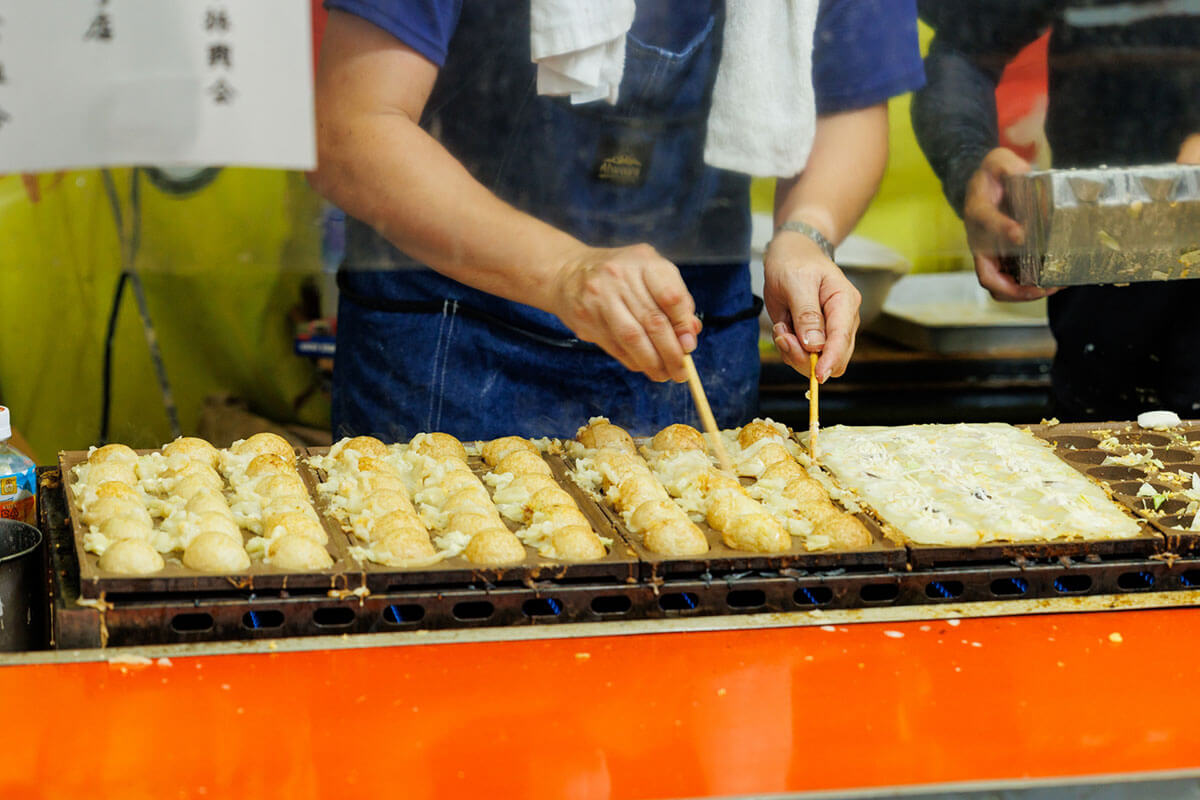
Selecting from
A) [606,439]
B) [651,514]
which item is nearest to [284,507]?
[651,514]

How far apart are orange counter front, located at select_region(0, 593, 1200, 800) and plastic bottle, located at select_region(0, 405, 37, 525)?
15.1 inches

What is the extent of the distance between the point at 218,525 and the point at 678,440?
2.85 ft

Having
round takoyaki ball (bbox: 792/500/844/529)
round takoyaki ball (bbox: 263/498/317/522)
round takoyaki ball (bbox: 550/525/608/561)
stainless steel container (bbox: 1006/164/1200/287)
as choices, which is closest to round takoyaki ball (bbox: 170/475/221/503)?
round takoyaki ball (bbox: 263/498/317/522)

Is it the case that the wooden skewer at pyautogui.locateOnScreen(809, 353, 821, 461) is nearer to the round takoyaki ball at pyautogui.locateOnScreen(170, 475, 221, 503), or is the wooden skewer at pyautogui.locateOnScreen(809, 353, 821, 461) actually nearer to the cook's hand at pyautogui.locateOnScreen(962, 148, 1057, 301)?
the cook's hand at pyautogui.locateOnScreen(962, 148, 1057, 301)

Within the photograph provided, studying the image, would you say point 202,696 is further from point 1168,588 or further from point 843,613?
point 1168,588

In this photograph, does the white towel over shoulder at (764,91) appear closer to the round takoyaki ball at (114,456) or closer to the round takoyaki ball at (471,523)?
the round takoyaki ball at (471,523)

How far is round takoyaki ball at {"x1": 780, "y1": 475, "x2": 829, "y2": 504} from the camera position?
75.7 inches

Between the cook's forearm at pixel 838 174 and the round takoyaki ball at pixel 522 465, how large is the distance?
0.95m

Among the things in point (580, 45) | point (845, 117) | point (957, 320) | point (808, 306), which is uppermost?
point (580, 45)

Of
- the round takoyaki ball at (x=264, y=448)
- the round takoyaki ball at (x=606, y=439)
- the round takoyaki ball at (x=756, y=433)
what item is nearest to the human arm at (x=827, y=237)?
the round takoyaki ball at (x=756, y=433)

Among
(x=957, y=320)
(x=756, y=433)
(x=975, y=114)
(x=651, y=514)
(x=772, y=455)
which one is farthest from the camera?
(x=957, y=320)

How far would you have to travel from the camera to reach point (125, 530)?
167 centimetres

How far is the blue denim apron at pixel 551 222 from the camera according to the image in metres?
2.46

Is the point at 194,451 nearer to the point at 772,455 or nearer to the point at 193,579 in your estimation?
the point at 193,579
